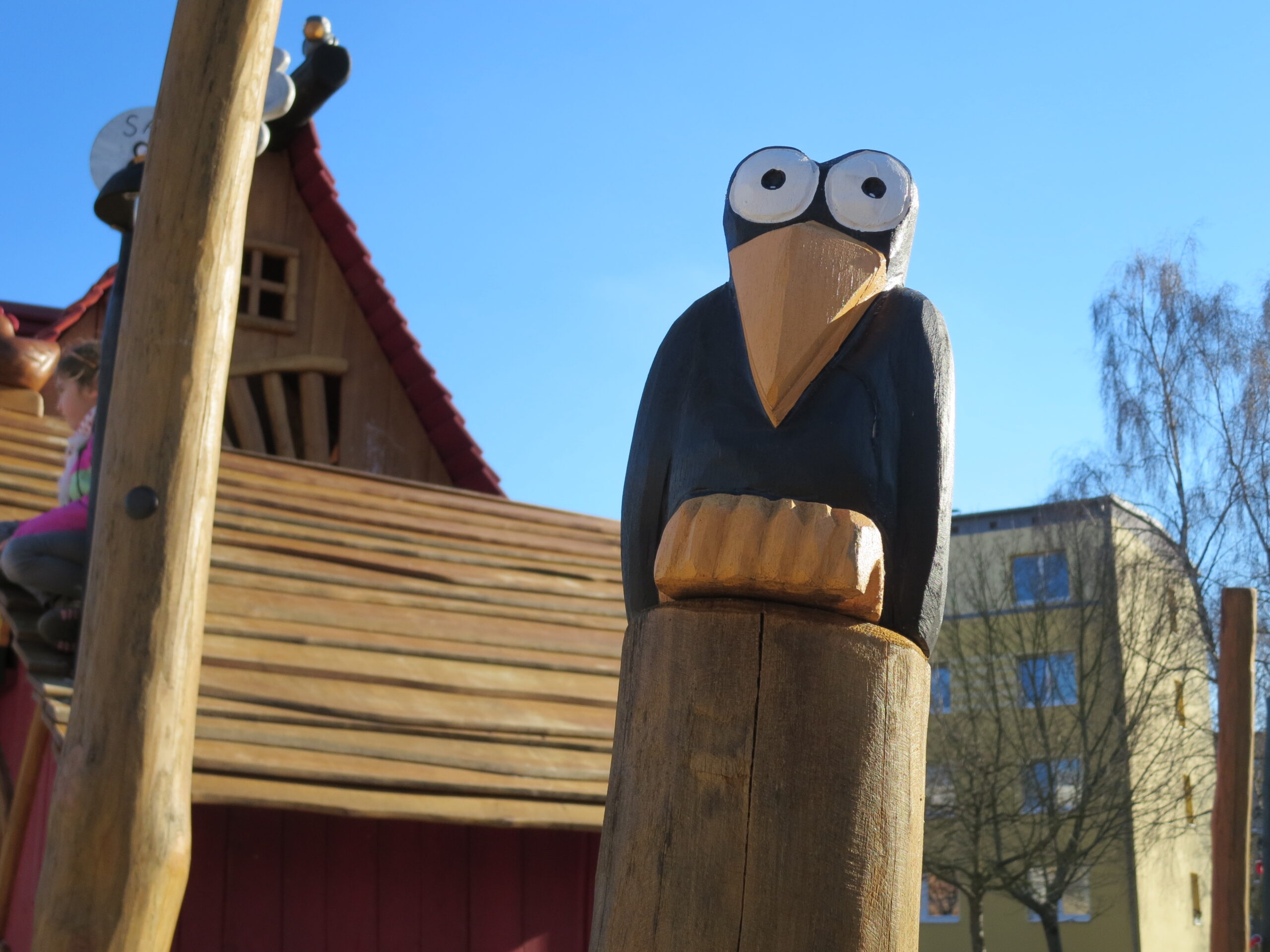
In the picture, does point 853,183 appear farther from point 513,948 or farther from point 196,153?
point 513,948

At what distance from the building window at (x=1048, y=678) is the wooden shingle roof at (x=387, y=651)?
1070 cm

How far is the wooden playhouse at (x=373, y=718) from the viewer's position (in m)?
4.35

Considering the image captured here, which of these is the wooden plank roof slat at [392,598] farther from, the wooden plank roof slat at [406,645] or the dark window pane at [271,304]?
the dark window pane at [271,304]

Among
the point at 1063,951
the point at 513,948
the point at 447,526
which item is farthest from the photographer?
the point at 1063,951

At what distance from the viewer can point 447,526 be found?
6.76 meters

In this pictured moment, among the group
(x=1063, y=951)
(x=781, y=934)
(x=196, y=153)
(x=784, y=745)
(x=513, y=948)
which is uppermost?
(x=196, y=153)

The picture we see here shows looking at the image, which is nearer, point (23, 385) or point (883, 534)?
point (883, 534)

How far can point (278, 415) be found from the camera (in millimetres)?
8016

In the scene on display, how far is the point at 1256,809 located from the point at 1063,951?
3.67 metres

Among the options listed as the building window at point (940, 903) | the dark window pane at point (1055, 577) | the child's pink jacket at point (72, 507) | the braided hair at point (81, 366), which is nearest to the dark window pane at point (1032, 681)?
the dark window pane at point (1055, 577)

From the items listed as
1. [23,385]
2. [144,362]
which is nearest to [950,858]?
[23,385]

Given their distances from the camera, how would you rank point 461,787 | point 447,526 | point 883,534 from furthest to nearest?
1. point 447,526
2. point 461,787
3. point 883,534

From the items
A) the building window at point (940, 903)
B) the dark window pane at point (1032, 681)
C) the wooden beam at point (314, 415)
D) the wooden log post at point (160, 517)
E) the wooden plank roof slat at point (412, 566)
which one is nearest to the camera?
the wooden log post at point (160, 517)

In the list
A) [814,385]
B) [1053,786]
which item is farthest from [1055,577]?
[814,385]
